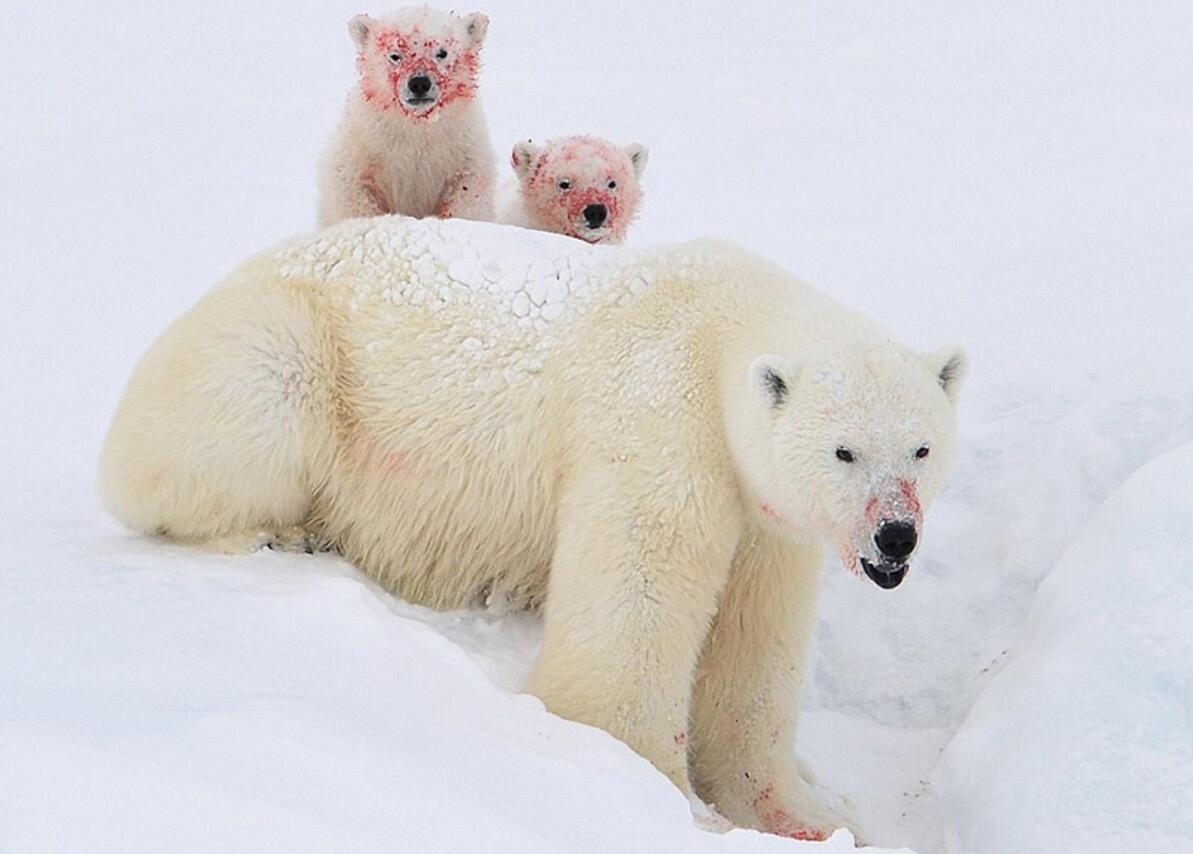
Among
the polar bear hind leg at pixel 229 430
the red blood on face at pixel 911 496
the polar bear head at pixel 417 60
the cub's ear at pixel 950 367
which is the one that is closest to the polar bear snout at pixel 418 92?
the polar bear head at pixel 417 60

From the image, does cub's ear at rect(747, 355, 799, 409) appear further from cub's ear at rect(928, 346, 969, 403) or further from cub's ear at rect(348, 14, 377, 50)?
cub's ear at rect(348, 14, 377, 50)

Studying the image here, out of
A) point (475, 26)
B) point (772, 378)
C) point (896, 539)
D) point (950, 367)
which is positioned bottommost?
point (896, 539)

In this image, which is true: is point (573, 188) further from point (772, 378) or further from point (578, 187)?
point (772, 378)

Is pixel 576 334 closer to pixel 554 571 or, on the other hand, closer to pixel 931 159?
pixel 554 571

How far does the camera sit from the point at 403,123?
6.00 m

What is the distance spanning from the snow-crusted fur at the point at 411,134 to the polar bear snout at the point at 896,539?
2813 millimetres

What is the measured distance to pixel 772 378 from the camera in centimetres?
412

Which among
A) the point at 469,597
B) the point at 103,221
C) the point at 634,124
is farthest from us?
the point at 634,124

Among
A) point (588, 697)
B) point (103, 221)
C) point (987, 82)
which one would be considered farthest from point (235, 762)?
point (987, 82)

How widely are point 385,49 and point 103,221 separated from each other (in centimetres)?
636

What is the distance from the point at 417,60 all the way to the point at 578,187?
957mm

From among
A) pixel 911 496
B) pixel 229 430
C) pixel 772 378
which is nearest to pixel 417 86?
pixel 229 430

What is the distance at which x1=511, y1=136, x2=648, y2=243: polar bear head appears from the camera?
643 cm

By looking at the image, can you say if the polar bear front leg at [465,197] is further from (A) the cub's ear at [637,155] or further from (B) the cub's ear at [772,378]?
(B) the cub's ear at [772,378]
